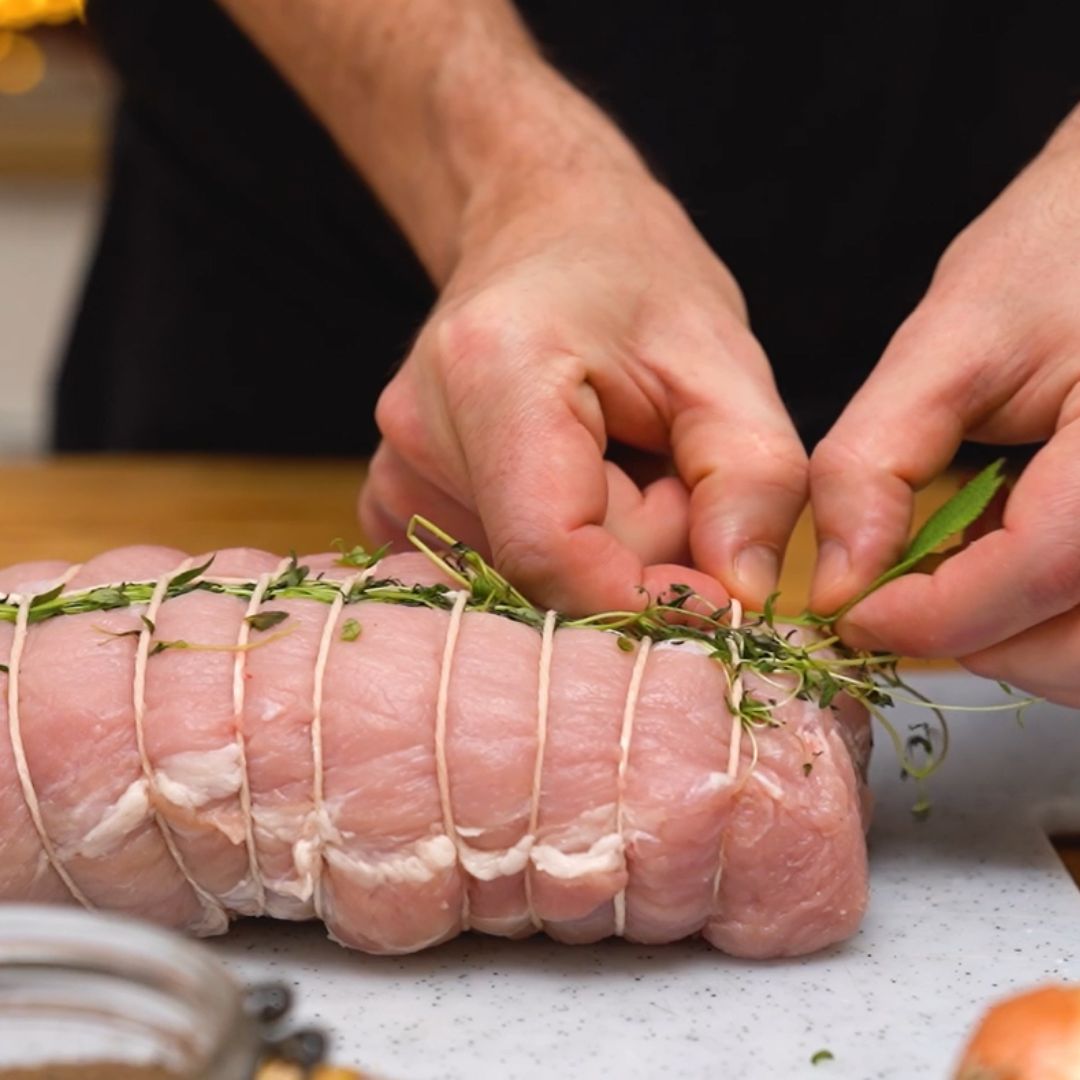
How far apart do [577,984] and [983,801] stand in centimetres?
57

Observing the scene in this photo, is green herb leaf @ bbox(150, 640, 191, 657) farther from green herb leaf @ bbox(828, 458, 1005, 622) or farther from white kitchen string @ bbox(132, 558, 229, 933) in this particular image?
green herb leaf @ bbox(828, 458, 1005, 622)

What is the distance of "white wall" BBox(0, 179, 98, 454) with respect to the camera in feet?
18.5

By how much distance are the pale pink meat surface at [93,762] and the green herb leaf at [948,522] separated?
686 millimetres

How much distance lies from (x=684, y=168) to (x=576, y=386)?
1028 millimetres

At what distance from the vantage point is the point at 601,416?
5.42 feet

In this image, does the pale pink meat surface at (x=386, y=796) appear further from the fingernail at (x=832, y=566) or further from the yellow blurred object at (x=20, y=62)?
the yellow blurred object at (x=20, y=62)

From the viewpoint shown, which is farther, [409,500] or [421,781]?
[409,500]

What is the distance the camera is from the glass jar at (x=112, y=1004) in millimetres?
1114

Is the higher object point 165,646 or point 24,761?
point 165,646

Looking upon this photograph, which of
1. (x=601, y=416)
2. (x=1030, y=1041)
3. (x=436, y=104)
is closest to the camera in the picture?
(x=1030, y=1041)

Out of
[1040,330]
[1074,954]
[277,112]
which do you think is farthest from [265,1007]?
[277,112]

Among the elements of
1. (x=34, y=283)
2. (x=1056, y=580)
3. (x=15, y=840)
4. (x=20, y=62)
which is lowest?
(x=34, y=283)

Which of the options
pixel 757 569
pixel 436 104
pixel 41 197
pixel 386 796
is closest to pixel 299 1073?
pixel 386 796

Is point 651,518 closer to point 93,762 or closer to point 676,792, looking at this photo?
point 676,792
